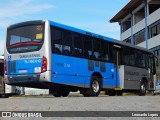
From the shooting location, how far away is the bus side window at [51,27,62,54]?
51.3 feet

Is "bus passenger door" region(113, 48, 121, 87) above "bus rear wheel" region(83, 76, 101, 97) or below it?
above

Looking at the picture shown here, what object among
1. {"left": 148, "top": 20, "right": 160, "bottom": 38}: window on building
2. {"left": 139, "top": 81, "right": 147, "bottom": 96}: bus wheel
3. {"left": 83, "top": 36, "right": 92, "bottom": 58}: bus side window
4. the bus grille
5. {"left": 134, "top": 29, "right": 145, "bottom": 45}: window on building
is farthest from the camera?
{"left": 134, "top": 29, "right": 145, "bottom": 45}: window on building

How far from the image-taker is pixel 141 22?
5231cm

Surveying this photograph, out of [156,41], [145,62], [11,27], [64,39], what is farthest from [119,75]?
[156,41]

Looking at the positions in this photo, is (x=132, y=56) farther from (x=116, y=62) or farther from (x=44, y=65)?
(x=44, y=65)

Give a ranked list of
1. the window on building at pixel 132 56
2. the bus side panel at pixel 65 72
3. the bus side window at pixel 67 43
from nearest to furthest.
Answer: the bus side panel at pixel 65 72 < the bus side window at pixel 67 43 < the window on building at pixel 132 56

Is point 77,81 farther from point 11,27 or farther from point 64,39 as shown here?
point 11,27

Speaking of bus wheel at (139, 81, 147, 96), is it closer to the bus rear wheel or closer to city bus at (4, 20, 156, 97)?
city bus at (4, 20, 156, 97)

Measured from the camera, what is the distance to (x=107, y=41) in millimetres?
19516

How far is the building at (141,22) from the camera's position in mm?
46875

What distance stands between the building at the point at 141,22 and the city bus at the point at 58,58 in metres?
27.9

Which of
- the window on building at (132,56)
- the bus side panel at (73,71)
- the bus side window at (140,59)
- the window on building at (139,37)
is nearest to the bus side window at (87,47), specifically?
the bus side panel at (73,71)

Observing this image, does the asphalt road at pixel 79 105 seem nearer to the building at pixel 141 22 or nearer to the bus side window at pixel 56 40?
the bus side window at pixel 56 40

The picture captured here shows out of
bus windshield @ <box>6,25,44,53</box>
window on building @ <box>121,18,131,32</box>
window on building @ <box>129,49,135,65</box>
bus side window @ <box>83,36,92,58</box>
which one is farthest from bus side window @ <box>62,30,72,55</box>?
window on building @ <box>121,18,131,32</box>
